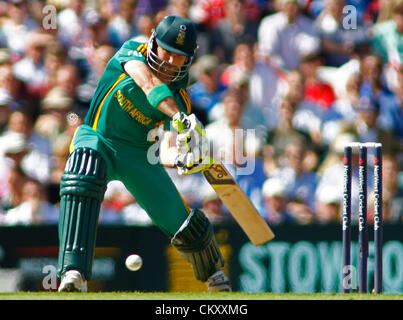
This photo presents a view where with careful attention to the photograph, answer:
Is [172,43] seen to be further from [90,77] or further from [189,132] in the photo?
[90,77]

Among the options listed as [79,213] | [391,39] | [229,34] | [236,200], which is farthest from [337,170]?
[79,213]

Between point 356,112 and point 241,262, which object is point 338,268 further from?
point 356,112

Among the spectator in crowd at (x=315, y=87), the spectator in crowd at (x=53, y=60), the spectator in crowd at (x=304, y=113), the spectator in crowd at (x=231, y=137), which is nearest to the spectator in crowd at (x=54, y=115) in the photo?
the spectator in crowd at (x=53, y=60)

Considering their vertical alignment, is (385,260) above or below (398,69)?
below

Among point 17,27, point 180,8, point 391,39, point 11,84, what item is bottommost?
point 11,84

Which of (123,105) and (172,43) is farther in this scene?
(123,105)
